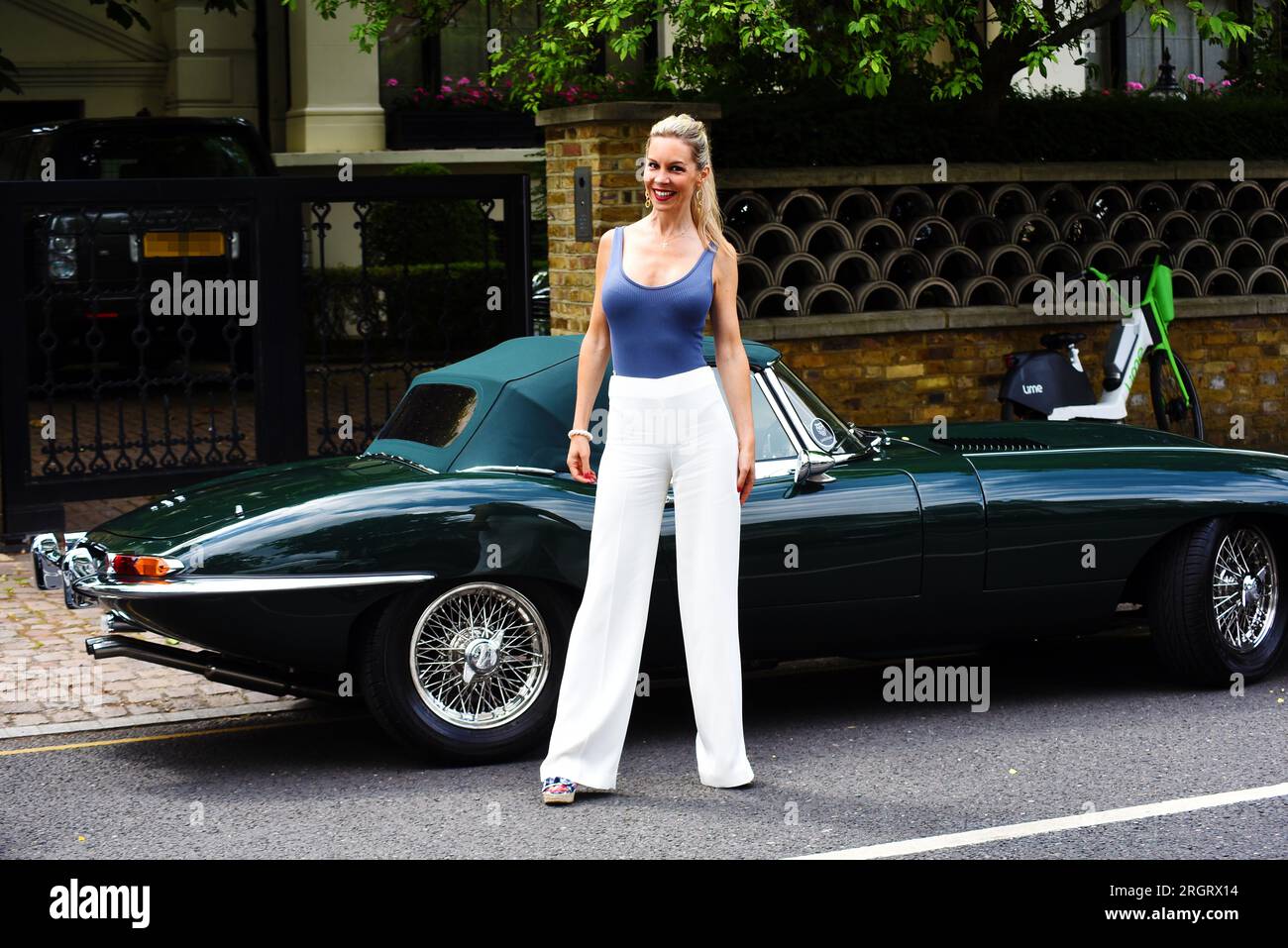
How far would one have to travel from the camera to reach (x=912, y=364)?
11.0 metres

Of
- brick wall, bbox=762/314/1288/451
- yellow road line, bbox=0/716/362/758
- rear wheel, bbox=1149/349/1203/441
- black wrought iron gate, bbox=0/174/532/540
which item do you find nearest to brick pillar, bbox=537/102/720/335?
black wrought iron gate, bbox=0/174/532/540

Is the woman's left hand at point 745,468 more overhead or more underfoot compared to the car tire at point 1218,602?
more overhead

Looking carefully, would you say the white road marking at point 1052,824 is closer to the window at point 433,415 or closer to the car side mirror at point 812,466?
the car side mirror at point 812,466

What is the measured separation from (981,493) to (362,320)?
466 centimetres

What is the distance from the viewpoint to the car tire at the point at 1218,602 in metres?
6.61

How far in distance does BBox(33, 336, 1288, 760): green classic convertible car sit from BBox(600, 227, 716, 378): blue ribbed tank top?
755 mm

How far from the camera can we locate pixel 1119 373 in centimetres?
1118

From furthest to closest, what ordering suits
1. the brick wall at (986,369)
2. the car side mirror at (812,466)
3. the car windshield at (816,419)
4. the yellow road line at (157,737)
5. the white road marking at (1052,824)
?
the brick wall at (986,369) → the car windshield at (816,419) → the yellow road line at (157,737) → the car side mirror at (812,466) → the white road marking at (1052,824)

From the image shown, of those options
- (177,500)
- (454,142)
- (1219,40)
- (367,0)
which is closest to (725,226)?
(1219,40)

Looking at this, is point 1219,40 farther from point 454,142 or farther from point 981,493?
point 454,142

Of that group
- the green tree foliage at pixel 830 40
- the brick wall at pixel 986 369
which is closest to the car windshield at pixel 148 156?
the green tree foliage at pixel 830 40

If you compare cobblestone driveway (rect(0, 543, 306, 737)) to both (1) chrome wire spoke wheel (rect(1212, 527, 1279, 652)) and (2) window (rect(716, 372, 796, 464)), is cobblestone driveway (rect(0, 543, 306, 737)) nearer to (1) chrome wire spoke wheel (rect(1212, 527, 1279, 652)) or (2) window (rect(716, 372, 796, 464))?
(2) window (rect(716, 372, 796, 464))

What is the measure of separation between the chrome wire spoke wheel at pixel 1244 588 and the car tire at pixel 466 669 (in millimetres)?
2483

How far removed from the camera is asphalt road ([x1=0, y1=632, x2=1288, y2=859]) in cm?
506
